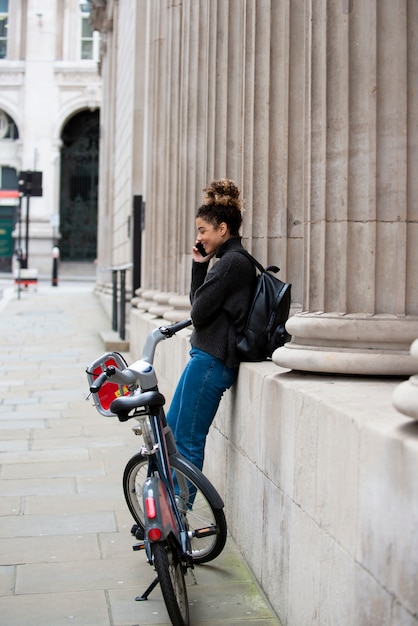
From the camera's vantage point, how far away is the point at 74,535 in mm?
5477

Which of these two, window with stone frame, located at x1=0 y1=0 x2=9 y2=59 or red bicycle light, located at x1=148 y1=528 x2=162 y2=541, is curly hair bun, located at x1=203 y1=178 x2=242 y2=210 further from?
window with stone frame, located at x1=0 y1=0 x2=9 y2=59

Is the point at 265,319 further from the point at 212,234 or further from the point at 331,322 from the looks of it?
the point at 331,322

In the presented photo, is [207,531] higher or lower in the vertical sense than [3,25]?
lower

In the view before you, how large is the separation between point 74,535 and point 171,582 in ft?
5.71

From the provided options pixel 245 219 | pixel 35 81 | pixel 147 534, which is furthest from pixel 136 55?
pixel 35 81

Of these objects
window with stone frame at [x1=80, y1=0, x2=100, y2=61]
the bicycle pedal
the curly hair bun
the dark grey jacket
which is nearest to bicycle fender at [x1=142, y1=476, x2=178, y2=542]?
the bicycle pedal

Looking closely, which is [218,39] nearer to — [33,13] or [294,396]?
[294,396]

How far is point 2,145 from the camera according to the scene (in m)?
47.6

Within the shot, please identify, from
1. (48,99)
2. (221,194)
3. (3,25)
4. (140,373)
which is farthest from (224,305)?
(3,25)

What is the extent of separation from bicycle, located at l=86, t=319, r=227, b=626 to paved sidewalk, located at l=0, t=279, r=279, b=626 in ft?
0.64

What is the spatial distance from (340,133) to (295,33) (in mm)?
1735

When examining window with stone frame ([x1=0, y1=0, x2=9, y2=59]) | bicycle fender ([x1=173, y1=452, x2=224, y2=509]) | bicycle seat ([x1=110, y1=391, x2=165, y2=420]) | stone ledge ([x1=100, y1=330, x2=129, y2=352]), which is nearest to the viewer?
bicycle seat ([x1=110, y1=391, x2=165, y2=420])

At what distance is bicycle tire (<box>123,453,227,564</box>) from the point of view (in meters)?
4.54

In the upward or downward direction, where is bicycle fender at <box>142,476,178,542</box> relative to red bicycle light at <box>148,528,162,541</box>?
upward
